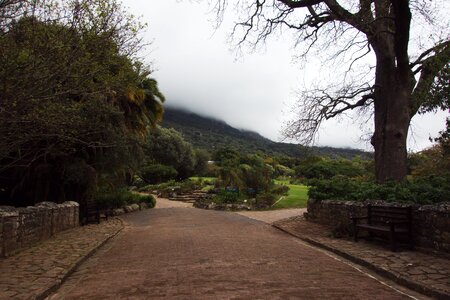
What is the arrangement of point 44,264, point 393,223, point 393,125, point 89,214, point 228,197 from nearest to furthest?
point 44,264 → point 393,223 → point 393,125 → point 89,214 → point 228,197

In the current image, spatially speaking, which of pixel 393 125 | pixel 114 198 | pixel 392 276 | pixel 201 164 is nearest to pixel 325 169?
pixel 201 164

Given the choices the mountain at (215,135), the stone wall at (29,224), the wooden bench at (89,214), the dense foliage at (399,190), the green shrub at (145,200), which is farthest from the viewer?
the mountain at (215,135)

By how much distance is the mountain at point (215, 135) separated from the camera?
106562mm

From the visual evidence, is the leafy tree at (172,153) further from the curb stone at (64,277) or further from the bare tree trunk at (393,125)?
the curb stone at (64,277)

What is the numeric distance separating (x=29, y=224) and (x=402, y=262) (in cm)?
890

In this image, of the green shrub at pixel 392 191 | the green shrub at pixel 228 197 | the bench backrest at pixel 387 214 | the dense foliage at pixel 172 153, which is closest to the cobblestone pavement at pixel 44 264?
the bench backrest at pixel 387 214

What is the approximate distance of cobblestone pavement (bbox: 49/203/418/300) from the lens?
22.0ft

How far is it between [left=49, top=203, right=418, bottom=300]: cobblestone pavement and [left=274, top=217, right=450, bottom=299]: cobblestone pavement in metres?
0.37

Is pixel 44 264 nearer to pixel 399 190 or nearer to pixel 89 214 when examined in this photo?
pixel 399 190

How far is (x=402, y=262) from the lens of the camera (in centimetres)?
876

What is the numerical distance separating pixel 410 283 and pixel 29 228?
357 inches

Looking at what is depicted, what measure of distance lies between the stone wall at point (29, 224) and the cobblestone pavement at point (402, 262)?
7.50 meters

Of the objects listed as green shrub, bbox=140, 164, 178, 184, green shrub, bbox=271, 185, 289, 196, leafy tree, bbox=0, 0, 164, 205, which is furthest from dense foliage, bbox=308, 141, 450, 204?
green shrub, bbox=140, 164, 178, 184

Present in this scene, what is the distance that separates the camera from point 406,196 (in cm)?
1123
